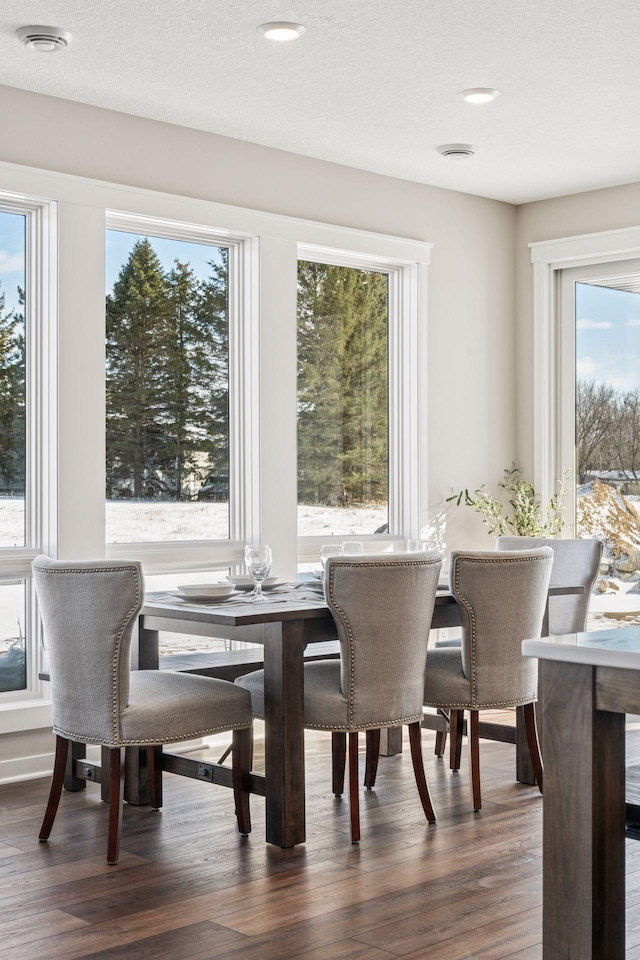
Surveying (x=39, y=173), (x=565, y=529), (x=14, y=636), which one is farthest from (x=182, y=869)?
(x=565, y=529)

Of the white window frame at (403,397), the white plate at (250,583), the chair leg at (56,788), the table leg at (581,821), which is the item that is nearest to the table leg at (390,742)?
the white plate at (250,583)

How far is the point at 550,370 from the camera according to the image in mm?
6402

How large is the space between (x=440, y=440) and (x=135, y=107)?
2469mm

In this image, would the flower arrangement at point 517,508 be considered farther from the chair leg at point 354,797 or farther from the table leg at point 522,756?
the chair leg at point 354,797

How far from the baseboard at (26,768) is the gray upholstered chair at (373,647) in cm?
132

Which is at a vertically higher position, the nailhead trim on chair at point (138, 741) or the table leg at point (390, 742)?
the nailhead trim on chair at point (138, 741)

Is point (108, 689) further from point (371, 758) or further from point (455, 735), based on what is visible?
point (455, 735)

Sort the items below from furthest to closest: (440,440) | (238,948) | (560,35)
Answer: (440,440) < (560,35) < (238,948)

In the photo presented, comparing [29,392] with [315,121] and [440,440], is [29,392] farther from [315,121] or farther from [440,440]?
[440,440]

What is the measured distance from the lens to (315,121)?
492 cm

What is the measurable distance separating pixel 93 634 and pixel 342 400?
2.73 m

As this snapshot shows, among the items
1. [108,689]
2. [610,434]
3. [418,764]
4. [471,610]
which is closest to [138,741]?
[108,689]

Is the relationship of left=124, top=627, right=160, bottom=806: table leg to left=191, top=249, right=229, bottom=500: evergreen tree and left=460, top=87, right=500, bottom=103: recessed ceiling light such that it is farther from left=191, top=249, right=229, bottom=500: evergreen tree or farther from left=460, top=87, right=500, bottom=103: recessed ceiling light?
left=460, top=87, right=500, bottom=103: recessed ceiling light

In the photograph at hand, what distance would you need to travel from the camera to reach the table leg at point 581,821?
6.72 feet
